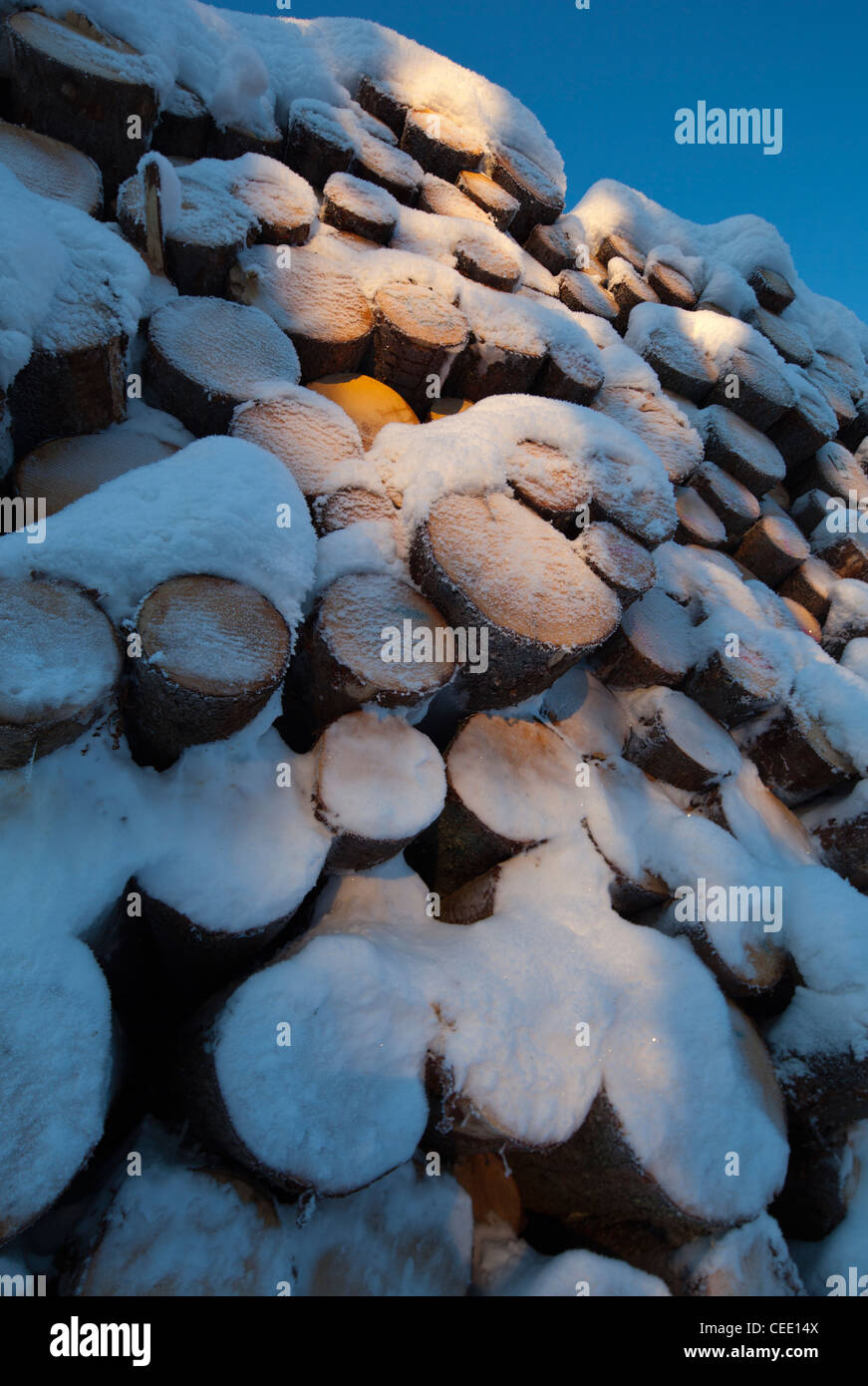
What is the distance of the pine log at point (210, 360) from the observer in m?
2.21

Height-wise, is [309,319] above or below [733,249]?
below

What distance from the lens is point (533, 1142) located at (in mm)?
1661

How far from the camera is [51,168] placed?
2293mm

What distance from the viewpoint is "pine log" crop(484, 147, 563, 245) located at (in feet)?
14.4

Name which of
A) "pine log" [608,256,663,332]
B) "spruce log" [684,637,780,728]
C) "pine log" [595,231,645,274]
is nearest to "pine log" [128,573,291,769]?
"spruce log" [684,637,780,728]

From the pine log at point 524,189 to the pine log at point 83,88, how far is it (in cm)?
266

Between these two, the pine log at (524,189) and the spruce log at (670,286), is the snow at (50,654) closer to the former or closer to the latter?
the pine log at (524,189)

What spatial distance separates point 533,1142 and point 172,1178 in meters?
0.84

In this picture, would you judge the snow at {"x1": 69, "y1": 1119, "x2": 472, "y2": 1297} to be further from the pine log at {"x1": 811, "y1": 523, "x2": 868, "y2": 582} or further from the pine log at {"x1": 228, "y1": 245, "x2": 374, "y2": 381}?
the pine log at {"x1": 811, "y1": 523, "x2": 868, "y2": 582}

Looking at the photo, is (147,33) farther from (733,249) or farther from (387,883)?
(733,249)

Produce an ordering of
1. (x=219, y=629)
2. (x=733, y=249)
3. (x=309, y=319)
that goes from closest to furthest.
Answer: (x=219, y=629), (x=309, y=319), (x=733, y=249)

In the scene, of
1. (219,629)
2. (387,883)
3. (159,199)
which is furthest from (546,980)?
(159,199)

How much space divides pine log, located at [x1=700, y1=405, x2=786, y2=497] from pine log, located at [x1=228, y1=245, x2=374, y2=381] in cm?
239

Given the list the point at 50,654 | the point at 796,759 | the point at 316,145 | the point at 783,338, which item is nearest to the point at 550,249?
the point at 316,145
